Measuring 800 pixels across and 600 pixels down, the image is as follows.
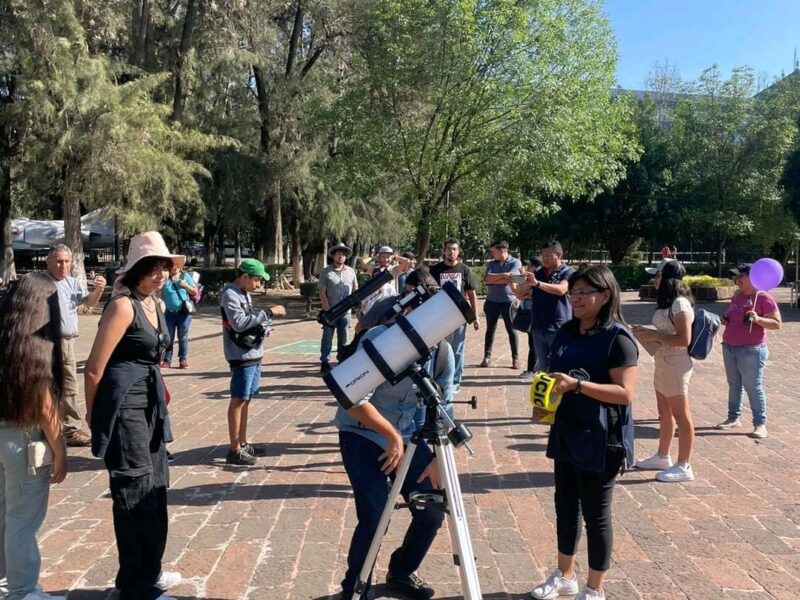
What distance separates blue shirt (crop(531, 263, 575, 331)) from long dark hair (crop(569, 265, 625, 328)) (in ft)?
14.2

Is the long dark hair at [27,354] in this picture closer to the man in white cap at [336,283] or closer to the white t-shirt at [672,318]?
the white t-shirt at [672,318]

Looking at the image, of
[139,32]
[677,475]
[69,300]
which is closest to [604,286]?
[677,475]

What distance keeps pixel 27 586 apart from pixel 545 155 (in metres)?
17.1

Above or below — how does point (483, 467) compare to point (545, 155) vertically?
below

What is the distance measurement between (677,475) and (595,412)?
8.28ft

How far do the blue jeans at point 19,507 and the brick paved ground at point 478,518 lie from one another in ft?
1.53

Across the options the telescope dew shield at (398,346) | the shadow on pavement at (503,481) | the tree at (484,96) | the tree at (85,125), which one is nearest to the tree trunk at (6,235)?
the tree at (85,125)

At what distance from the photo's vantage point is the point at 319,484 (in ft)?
17.8

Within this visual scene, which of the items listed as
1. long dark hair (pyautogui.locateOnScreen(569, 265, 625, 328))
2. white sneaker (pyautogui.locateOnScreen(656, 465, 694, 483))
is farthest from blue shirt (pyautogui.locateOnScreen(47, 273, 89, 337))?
white sneaker (pyautogui.locateOnScreen(656, 465, 694, 483))

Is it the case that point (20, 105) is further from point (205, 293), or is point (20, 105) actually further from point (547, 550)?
point (547, 550)

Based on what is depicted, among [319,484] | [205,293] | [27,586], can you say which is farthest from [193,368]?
[205,293]

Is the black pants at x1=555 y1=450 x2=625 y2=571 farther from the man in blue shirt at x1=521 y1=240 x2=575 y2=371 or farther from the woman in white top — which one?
the man in blue shirt at x1=521 y1=240 x2=575 y2=371

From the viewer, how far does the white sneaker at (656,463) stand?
224 inches

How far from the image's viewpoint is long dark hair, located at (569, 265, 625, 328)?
3.42m
